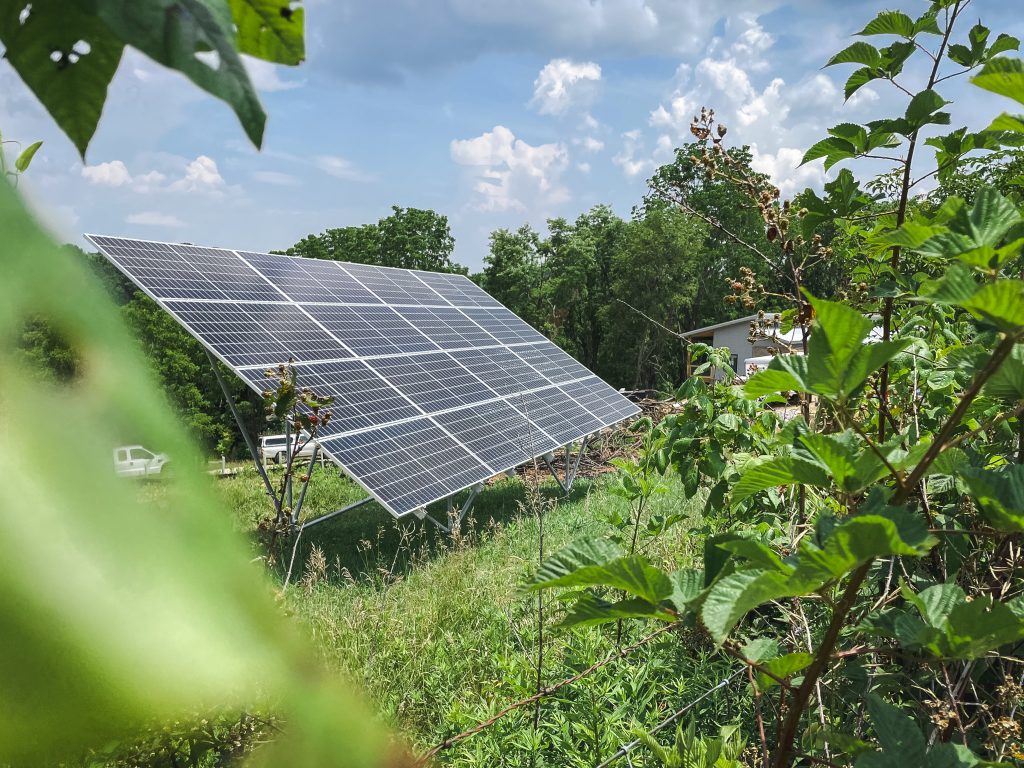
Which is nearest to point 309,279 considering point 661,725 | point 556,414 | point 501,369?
point 501,369

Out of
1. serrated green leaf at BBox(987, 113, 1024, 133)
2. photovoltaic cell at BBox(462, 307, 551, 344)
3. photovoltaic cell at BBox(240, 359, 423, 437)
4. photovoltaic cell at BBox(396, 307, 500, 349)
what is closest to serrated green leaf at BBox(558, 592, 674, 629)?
serrated green leaf at BBox(987, 113, 1024, 133)

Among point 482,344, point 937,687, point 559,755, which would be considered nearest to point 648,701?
point 559,755

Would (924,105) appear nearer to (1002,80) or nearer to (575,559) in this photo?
(1002,80)

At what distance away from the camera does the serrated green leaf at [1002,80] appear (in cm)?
→ 70

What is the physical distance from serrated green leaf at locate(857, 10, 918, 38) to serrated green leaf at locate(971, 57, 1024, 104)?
0.77 metres

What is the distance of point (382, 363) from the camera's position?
914 cm

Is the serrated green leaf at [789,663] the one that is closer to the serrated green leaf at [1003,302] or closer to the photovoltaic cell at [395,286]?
the serrated green leaf at [1003,302]

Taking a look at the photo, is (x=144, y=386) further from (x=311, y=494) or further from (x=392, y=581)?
(x=311, y=494)

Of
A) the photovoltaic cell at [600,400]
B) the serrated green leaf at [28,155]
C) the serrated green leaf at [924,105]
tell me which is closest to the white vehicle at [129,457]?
the serrated green leaf at [28,155]

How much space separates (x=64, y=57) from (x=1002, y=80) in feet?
2.57

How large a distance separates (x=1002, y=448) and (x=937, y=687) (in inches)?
21.8

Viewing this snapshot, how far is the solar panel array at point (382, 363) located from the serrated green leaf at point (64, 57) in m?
5.19

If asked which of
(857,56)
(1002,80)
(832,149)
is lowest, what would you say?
(1002,80)

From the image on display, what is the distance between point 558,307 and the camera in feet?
97.8
